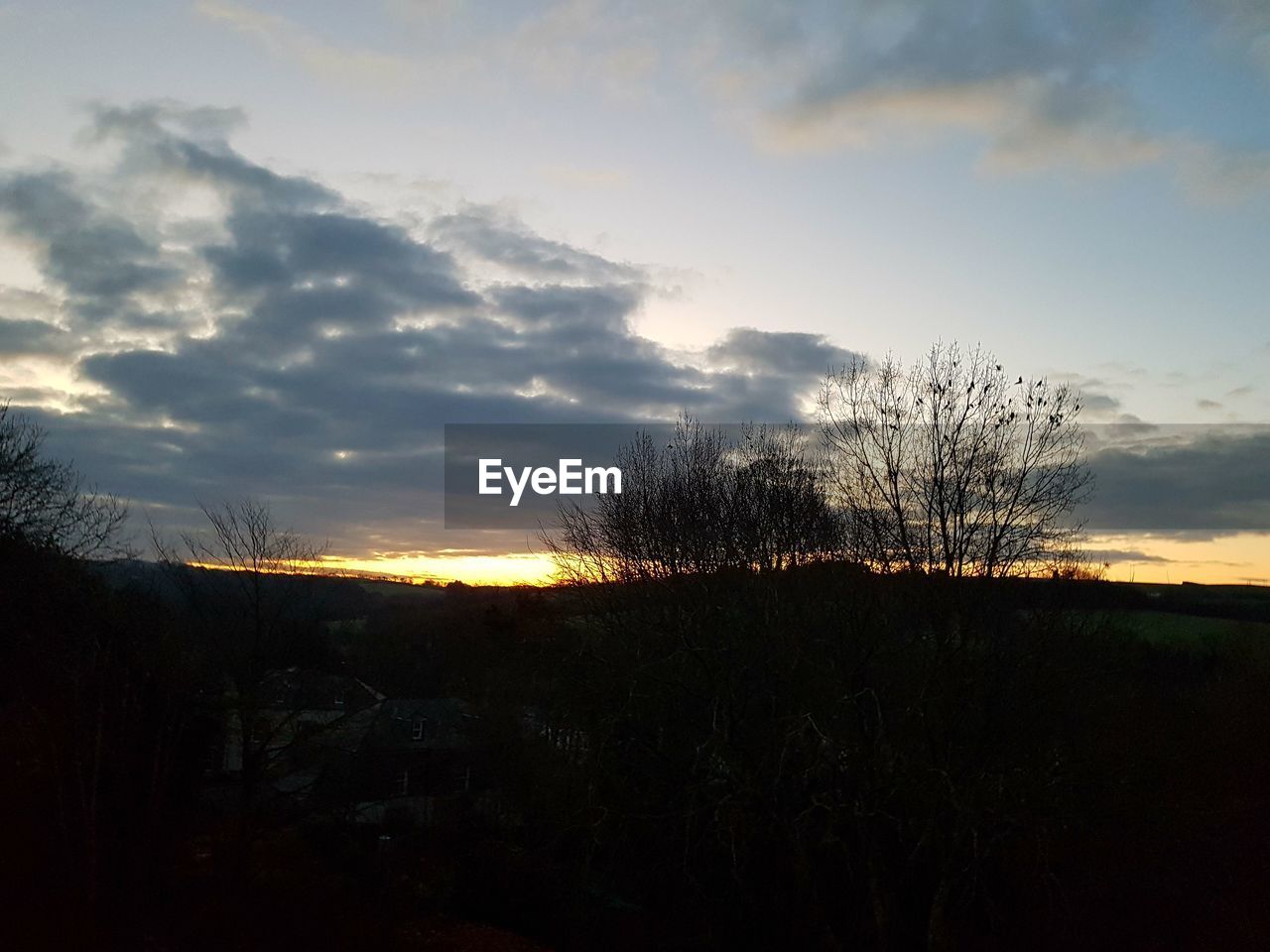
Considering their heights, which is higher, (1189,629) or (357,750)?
(1189,629)

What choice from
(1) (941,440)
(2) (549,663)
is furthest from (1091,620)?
(2) (549,663)

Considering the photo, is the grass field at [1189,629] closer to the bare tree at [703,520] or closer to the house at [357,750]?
the bare tree at [703,520]

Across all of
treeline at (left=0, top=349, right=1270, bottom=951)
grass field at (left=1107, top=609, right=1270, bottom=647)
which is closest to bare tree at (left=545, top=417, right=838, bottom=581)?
treeline at (left=0, top=349, right=1270, bottom=951)

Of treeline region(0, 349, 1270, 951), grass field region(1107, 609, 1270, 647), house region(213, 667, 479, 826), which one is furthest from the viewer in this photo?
grass field region(1107, 609, 1270, 647)

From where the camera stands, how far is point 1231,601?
3534 centimetres

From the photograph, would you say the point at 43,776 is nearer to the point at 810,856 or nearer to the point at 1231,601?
the point at 810,856

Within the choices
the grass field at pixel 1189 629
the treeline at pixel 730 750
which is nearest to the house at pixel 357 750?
the treeline at pixel 730 750

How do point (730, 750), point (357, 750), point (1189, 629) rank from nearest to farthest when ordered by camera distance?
point (730, 750), point (1189, 629), point (357, 750)

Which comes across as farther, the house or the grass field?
the grass field

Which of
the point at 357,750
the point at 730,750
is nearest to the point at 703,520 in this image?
the point at 730,750

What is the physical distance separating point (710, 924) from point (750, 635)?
6.14m

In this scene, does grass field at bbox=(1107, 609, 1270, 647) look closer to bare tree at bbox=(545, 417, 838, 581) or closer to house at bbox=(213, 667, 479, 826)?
bare tree at bbox=(545, 417, 838, 581)

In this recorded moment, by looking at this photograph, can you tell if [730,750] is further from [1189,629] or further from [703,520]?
[1189,629]

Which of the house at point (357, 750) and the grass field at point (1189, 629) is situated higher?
the grass field at point (1189, 629)
